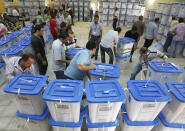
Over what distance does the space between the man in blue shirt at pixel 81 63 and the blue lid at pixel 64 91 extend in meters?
0.35

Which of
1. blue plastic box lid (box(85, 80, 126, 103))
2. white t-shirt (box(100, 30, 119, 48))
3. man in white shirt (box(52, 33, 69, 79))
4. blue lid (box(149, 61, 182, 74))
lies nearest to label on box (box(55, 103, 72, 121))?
blue plastic box lid (box(85, 80, 126, 103))

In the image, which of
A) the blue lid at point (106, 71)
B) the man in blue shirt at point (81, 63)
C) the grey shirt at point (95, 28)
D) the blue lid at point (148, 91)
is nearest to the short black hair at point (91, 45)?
the man in blue shirt at point (81, 63)

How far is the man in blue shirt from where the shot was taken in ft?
6.43

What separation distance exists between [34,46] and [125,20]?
9.31m

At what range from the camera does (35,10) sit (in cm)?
1045

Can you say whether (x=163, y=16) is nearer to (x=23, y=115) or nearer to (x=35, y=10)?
(x=23, y=115)

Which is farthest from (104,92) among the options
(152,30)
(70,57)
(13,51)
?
(152,30)

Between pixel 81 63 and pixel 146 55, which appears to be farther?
pixel 146 55

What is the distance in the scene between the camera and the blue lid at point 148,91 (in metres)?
1.54

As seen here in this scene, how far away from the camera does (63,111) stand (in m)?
1.56

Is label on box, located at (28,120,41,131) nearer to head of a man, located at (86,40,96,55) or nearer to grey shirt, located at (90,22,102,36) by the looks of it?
head of a man, located at (86,40,96,55)

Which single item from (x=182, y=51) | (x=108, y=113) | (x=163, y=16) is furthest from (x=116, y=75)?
(x=163, y=16)

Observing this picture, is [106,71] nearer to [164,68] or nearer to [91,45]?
[91,45]

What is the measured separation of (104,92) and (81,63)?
63 centimetres
